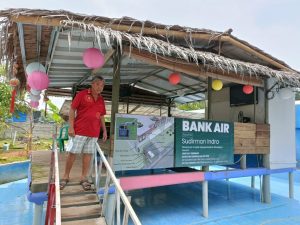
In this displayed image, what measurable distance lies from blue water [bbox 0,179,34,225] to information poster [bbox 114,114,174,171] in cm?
287

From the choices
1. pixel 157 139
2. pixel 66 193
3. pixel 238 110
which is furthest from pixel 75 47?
pixel 238 110

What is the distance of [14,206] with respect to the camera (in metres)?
6.96

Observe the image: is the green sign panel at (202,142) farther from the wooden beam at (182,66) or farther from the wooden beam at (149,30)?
the wooden beam at (149,30)

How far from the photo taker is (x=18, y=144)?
57.4ft

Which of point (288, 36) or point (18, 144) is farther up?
point (288, 36)

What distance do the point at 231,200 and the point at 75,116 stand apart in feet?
18.7

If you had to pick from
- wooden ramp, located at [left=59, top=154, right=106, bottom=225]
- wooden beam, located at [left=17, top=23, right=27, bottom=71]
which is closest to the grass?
wooden beam, located at [left=17, top=23, right=27, bottom=71]

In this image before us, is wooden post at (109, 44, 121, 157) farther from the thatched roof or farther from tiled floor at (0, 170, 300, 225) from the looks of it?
tiled floor at (0, 170, 300, 225)

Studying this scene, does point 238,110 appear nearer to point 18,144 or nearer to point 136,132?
point 136,132

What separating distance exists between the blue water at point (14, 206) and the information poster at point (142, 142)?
2.87 m

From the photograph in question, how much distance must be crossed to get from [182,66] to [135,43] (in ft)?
4.24

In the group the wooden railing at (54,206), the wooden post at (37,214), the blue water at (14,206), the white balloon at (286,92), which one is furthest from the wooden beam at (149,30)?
the blue water at (14,206)

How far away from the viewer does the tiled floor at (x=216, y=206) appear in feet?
19.3

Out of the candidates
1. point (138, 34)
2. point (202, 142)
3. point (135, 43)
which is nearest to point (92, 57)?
point (135, 43)
